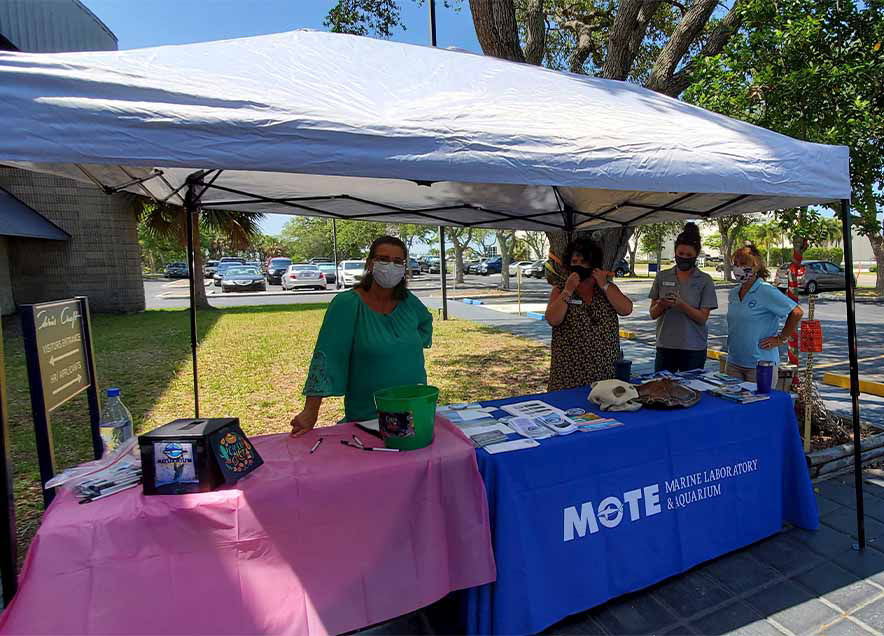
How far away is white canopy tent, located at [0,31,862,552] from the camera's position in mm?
1586

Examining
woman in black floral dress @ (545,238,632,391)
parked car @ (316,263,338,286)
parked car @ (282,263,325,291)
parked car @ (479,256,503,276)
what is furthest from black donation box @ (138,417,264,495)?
parked car @ (479,256,503,276)

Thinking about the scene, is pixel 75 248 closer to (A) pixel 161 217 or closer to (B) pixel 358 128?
(A) pixel 161 217

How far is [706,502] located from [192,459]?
2.38m

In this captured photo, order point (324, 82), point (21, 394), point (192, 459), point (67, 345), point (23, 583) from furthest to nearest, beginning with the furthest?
point (21, 394), point (67, 345), point (324, 82), point (192, 459), point (23, 583)

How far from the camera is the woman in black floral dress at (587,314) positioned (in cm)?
302

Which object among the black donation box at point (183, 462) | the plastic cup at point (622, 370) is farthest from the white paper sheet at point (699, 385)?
the black donation box at point (183, 462)

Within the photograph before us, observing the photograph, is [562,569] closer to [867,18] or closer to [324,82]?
[324,82]

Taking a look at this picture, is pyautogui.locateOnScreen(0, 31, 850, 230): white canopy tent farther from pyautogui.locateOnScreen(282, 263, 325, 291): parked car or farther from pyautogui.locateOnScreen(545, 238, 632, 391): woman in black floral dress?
pyautogui.locateOnScreen(282, 263, 325, 291): parked car

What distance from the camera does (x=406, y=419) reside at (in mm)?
1953

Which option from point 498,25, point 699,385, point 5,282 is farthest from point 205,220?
point 699,385

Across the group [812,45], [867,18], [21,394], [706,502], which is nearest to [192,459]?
[706,502]

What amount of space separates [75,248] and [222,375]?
9984mm

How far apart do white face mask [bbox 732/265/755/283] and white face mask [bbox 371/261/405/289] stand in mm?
2575

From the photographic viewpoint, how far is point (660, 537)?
93.4 inches
